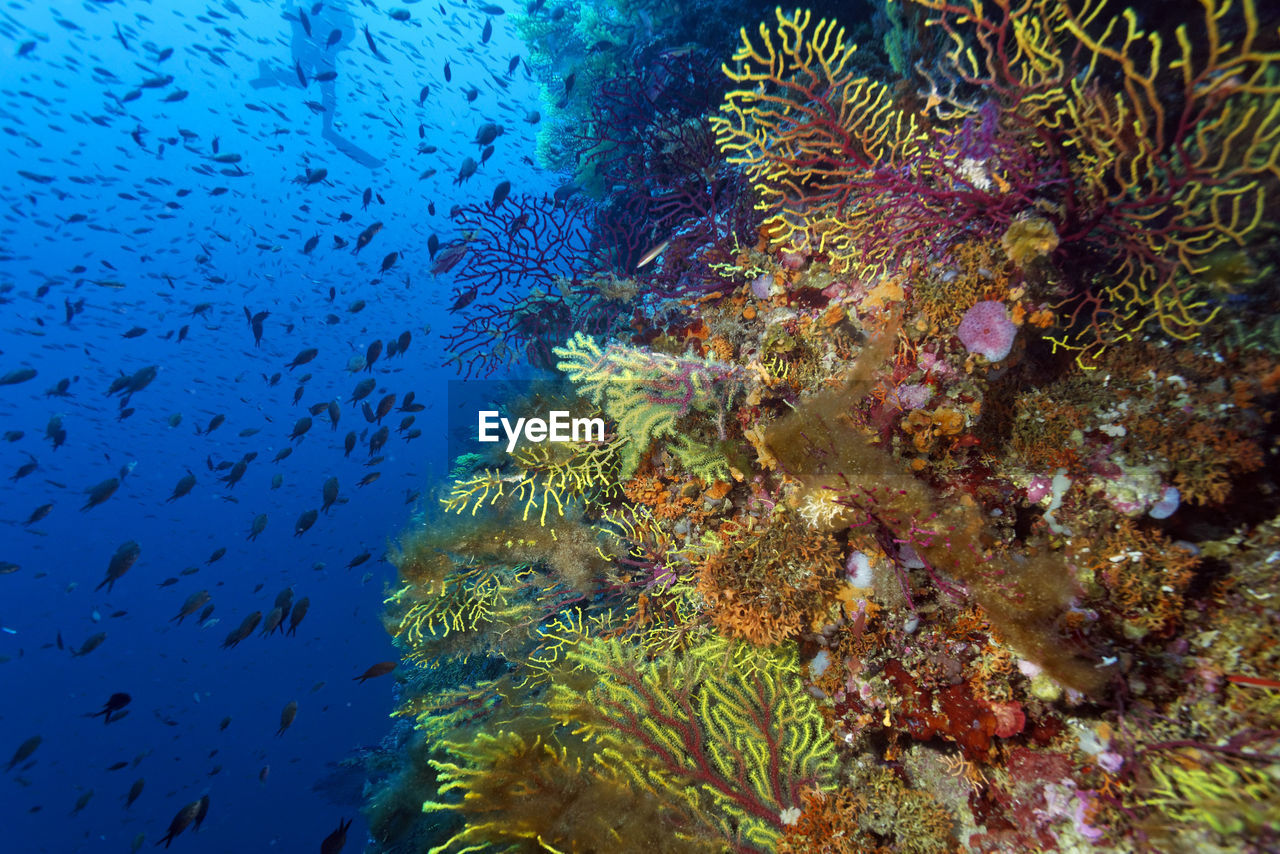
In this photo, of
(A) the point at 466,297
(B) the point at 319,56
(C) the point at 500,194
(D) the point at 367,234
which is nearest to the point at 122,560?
(D) the point at 367,234

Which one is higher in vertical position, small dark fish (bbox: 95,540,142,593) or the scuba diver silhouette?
the scuba diver silhouette

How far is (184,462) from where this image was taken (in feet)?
200

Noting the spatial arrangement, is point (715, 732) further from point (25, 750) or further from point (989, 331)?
point (25, 750)

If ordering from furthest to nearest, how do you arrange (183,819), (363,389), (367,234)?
1. (367,234)
2. (363,389)
3. (183,819)

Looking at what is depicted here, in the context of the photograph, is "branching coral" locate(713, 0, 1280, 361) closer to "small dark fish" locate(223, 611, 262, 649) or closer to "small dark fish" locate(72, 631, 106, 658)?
"small dark fish" locate(223, 611, 262, 649)

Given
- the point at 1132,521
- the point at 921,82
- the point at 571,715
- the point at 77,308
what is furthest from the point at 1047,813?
the point at 77,308

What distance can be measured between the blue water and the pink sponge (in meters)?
41.9

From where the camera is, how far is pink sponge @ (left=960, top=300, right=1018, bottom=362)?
2816 millimetres

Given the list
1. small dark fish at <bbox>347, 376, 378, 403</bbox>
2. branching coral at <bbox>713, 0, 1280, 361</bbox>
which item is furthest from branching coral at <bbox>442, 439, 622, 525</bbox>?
small dark fish at <bbox>347, 376, 378, 403</bbox>

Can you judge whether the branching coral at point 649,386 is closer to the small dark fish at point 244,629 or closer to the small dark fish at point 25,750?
the small dark fish at point 244,629

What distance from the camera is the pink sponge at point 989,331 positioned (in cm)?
282

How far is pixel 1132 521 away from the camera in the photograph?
2436mm

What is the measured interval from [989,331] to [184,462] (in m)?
82.4

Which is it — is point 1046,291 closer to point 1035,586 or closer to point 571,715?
point 1035,586
